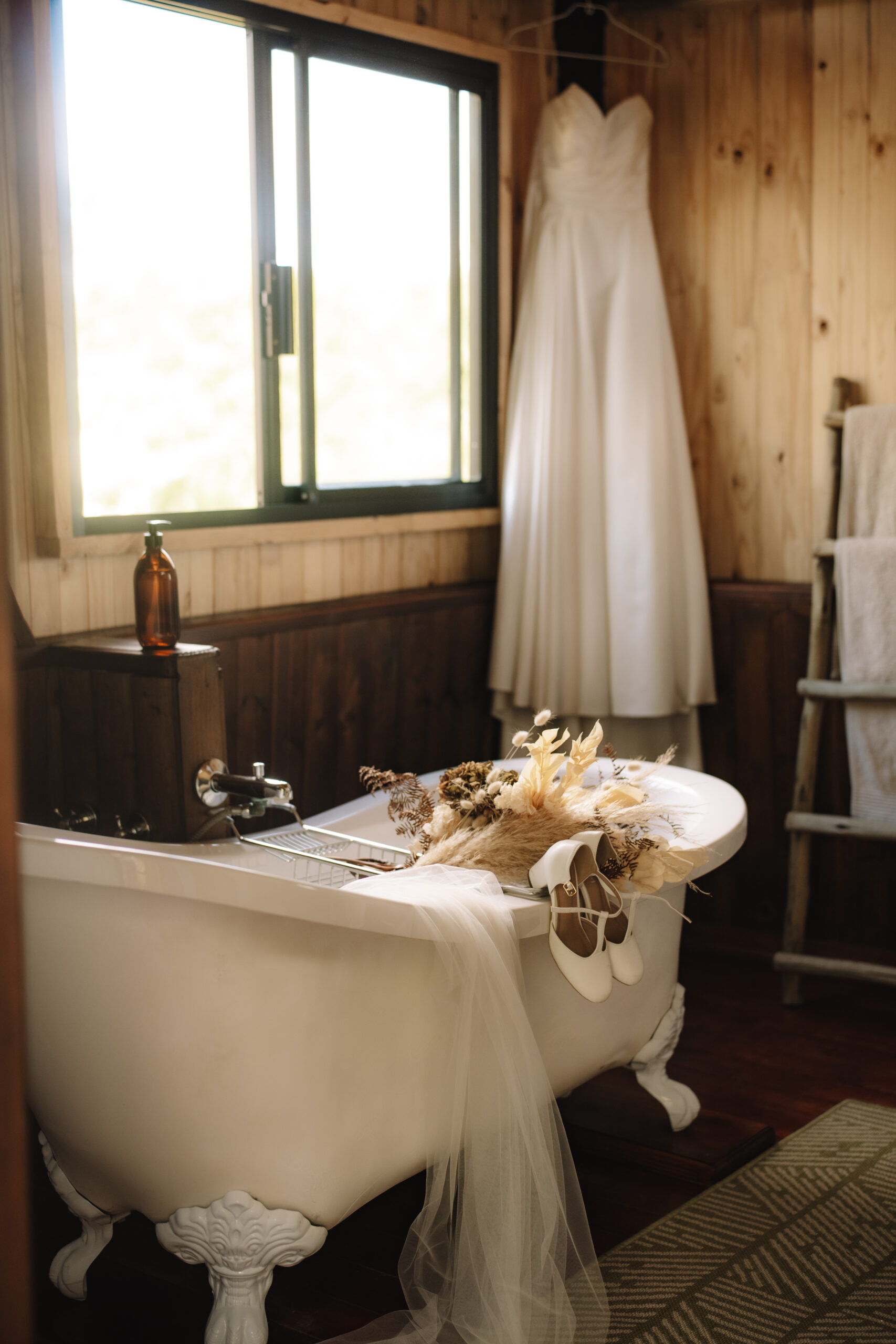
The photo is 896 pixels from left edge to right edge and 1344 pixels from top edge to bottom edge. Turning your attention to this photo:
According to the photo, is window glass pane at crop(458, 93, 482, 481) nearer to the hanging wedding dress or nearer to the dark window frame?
the dark window frame

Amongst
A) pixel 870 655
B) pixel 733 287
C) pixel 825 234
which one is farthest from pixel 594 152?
pixel 870 655

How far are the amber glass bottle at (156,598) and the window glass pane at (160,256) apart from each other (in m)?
0.31

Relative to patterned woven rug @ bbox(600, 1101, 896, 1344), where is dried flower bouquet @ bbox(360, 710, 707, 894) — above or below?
above

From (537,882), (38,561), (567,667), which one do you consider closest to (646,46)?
(567,667)

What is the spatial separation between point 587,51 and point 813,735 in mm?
1798

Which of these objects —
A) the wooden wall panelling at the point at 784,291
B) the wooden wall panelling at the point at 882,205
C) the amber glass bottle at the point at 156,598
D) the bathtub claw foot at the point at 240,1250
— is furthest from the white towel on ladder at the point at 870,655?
the bathtub claw foot at the point at 240,1250

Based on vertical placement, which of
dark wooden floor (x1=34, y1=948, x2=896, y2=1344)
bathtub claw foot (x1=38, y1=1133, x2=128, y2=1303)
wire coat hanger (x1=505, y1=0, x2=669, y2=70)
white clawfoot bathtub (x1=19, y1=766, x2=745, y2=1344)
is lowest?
dark wooden floor (x1=34, y1=948, x2=896, y2=1344)

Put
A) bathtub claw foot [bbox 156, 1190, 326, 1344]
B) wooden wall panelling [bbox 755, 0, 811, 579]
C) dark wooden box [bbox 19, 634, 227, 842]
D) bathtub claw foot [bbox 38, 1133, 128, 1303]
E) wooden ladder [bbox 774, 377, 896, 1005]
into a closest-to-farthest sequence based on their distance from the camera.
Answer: bathtub claw foot [bbox 156, 1190, 326, 1344], bathtub claw foot [bbox 38, 1133, 128, 1303], dark wooden box [bbox 19, 634, 227, 842], wooden ladder [bbox 774, 377, 896, 1005], wooden wall panelling [bbox 755, 0, 811, 579]

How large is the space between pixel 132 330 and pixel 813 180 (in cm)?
174

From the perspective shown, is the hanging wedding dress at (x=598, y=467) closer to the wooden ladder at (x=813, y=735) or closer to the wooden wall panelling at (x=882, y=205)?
the wooden ladder at (x=813, y=735)

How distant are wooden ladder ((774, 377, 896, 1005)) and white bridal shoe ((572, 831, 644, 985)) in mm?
1259

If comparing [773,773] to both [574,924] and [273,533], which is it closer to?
[273,533]

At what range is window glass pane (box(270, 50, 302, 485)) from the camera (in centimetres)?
268

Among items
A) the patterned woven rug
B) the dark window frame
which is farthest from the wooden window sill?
the patterned woven rug
